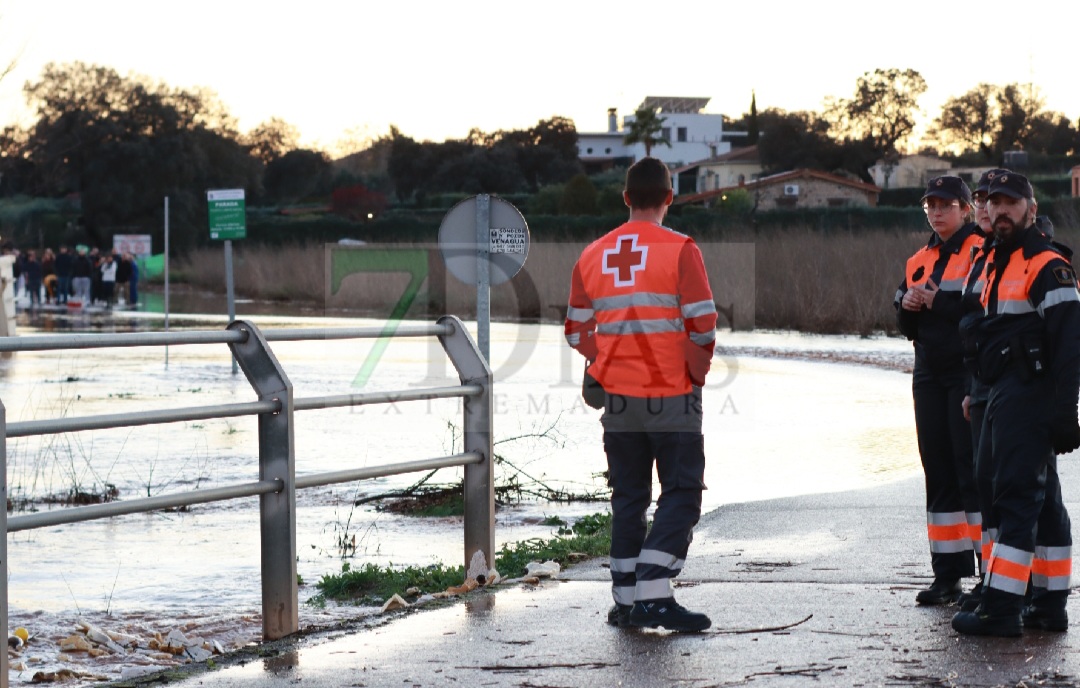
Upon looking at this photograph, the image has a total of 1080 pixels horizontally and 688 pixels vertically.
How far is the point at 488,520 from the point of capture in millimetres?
7461

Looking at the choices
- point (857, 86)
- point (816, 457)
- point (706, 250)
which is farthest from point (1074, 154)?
point (816, 457)

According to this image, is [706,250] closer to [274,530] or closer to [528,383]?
[528,383]

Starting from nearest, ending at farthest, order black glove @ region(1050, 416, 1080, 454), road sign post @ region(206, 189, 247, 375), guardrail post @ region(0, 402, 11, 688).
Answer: guardrail post @ region(0, 402, 11, 688), black glove @ region(1050, 416, 1080, 454), road sign post @ region(206, 189, 247, 375)

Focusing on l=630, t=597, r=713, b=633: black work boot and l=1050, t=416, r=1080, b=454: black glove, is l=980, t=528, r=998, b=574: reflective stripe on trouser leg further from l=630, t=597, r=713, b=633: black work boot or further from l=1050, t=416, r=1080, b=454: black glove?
l=630, t=597, r=713, b=633: black work boot

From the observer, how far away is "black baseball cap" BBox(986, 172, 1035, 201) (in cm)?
597

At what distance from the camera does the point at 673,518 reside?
20.3 feet

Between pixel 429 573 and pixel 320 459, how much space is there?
18.6 feet

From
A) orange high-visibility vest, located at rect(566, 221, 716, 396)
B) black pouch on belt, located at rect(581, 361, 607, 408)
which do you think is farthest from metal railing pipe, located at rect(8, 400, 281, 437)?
orange high-visibility vest, located at rect(566, 221, 716, 396)

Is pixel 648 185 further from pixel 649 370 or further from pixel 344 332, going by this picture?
pixel 344 332

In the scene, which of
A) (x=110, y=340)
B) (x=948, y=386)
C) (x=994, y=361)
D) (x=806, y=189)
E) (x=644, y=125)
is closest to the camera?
(x=110, y=340)

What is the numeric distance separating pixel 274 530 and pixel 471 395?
1383 millimetres

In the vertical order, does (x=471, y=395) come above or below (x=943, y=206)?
below

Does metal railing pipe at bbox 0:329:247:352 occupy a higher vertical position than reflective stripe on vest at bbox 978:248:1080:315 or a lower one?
lower

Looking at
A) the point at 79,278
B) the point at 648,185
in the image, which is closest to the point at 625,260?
the point at 648,185
